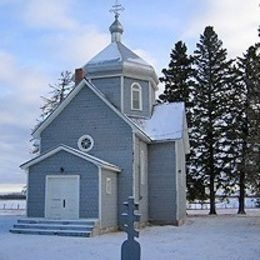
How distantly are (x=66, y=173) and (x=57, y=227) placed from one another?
8.89 feet

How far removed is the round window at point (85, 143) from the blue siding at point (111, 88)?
2848mm

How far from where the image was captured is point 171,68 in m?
37.5

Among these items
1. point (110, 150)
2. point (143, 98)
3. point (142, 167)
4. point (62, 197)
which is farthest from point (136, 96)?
point (62, 197)

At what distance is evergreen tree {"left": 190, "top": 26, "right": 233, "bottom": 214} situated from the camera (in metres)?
34.9

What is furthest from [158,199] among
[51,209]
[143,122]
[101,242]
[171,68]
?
[171,68]

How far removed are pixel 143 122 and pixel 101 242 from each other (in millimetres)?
11022

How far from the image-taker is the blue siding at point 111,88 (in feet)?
81.7

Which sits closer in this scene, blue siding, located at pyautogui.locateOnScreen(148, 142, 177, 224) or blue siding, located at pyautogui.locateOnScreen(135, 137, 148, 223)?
blue siding, located at pyautogui.locateOnScreen(135, 137, 148, 223)

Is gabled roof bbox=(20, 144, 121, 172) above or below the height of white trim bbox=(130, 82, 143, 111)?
below

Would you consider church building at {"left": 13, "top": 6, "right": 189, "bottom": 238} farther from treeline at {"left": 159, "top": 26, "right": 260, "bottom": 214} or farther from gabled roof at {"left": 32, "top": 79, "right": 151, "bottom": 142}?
treeline at {"left": 159, "top": 26, "right": 260, "bottom": 214}

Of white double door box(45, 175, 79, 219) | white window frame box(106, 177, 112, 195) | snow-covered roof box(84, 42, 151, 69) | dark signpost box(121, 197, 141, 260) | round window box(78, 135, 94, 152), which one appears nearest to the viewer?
dark signpost box(121, 197, 141, 260)

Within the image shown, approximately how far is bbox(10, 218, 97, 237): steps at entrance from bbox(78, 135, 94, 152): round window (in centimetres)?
446

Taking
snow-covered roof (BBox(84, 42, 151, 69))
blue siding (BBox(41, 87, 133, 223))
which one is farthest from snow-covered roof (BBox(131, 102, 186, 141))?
snow-covered roof (BBox(84, 42, 151, 69))

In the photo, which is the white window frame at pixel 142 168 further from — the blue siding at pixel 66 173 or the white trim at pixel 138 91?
the blue siding at pixel 66 173
